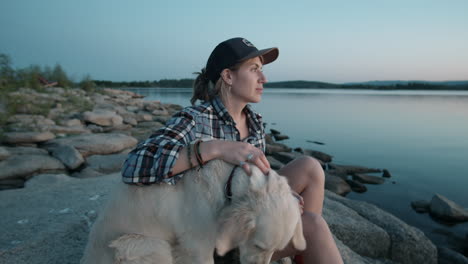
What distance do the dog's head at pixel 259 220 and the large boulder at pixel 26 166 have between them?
234 inches

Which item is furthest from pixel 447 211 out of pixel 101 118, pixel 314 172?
pixel 101 118

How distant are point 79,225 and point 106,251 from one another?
5.39ft

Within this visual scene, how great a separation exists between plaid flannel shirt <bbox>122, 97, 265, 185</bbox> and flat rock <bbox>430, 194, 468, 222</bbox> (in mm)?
5805

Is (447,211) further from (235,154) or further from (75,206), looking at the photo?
(75,206)

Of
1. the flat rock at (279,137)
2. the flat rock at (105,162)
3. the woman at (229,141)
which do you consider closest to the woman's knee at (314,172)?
the woman at (229,141)

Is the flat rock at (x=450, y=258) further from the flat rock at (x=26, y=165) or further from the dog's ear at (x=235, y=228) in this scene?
the flat rock at (x=26, y=165)

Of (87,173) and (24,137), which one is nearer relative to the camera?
(87,173)

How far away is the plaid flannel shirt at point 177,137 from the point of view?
1.93m

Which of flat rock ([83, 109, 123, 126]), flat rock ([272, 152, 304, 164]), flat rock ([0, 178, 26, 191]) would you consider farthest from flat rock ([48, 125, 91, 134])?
flat rock ([272, 152, 304, 164])

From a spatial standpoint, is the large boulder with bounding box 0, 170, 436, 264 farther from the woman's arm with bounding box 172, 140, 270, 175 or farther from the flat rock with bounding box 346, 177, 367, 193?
the flat rock with bounding box 346, 177, 367, 193

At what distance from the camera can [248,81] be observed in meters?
2.69

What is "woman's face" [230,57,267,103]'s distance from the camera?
267 cm

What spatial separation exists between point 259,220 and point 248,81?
4.58 feet

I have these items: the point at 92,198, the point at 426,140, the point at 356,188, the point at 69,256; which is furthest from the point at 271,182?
the point at 426,140
